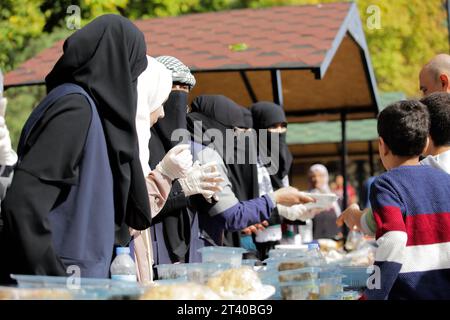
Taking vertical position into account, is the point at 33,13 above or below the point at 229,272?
below

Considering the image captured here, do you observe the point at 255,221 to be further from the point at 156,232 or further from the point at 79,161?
the point at 79,161

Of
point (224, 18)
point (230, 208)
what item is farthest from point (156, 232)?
point (224, 18)

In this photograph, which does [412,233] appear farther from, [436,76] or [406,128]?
[436,76]

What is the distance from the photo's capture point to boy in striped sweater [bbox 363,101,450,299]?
3172 millimetres

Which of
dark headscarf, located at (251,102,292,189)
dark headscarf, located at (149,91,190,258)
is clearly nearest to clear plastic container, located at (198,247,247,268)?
dark headscarf, located at (149,91,190,258)

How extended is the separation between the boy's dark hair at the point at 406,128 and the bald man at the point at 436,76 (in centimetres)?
159

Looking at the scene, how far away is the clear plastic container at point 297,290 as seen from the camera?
10.4 ft

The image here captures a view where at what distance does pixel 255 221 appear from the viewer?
17.7ft

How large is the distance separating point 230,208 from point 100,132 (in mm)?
2270

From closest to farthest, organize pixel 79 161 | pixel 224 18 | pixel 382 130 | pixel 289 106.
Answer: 1. pixel 79 161
2. pixel 382 130
3. pixel 224 18
4. pixel 289 106

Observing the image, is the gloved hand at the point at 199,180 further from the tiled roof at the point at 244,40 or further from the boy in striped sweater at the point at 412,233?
the tiled roof at the point at 244,40

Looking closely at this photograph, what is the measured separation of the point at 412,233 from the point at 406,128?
44 cm

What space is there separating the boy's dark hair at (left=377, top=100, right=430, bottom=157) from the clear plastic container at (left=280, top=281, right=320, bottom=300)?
0.68m

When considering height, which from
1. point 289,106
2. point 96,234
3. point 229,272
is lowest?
point 289,106
